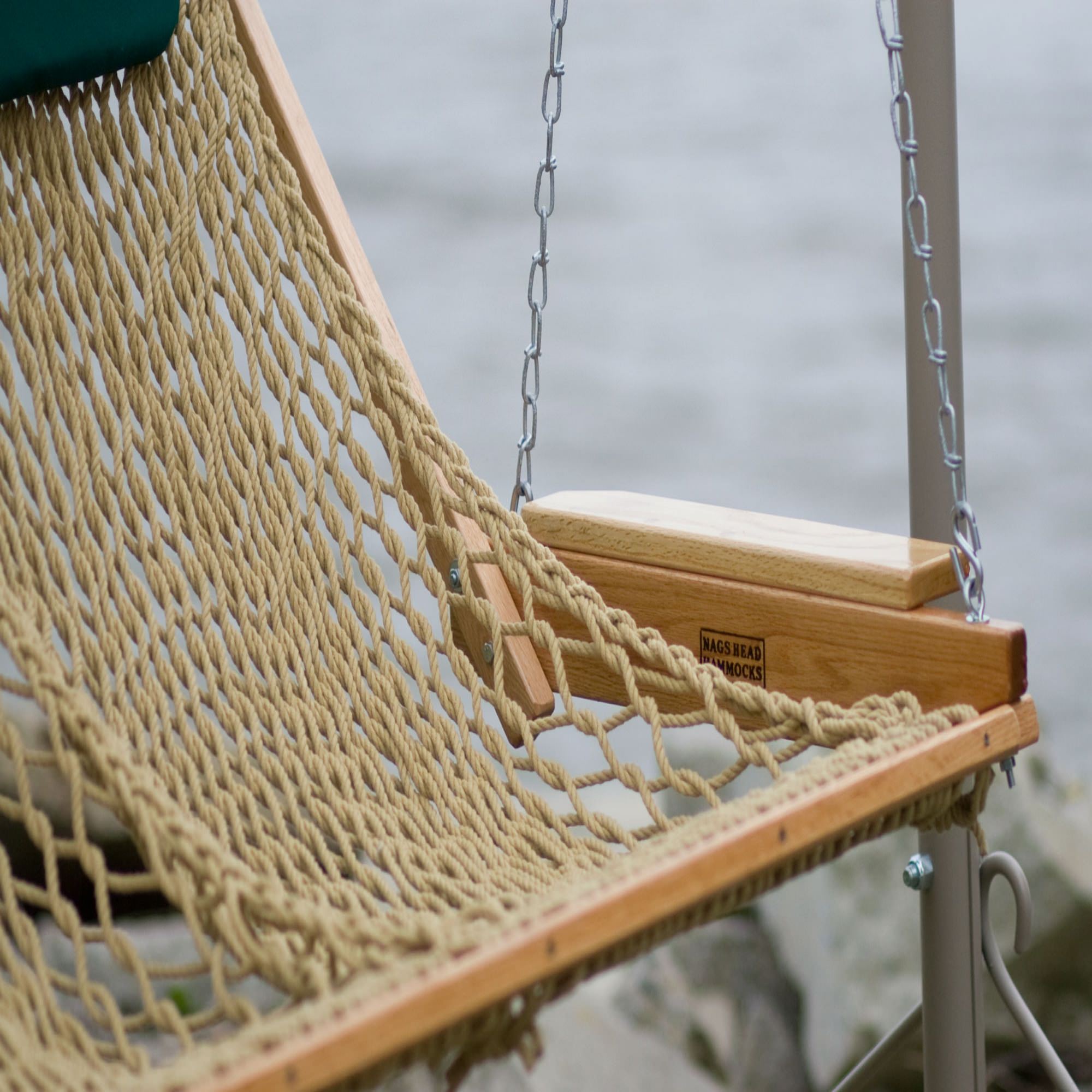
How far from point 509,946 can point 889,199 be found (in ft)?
13.5

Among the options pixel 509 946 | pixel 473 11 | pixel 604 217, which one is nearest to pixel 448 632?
pixel 509 946

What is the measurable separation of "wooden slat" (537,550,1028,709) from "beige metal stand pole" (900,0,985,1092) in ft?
0.54

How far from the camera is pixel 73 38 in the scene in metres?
1.21

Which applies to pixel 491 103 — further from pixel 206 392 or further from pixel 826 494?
pixel 206 392

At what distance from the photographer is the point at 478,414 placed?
14.2ft

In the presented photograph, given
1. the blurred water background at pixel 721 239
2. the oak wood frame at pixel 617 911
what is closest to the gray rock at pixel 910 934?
the oak wood frame at pixel 617 911

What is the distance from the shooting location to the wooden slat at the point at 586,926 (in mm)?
629

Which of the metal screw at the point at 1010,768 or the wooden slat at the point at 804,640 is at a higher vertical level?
the wooden slat at the point at 804,640

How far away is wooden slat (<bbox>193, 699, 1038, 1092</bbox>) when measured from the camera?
0.63 m

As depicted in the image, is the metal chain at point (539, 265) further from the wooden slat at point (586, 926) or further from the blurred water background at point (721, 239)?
the blurred water background at point (721, 239)

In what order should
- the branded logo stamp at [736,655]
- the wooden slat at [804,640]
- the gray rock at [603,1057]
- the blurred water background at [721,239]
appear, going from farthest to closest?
the blurred water background at [721,239] < the gray rock at [603,1057] < the branded logo stamp at [736,655] < the wooden slat at [804,640]

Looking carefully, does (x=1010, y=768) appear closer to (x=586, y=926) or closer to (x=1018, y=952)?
(x=1018, y=952)

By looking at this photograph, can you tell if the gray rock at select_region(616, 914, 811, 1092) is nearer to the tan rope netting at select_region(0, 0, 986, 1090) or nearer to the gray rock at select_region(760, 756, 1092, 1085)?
the gray rock at select_region(760, 756, 1092, 1085)

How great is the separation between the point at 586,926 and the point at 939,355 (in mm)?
547
